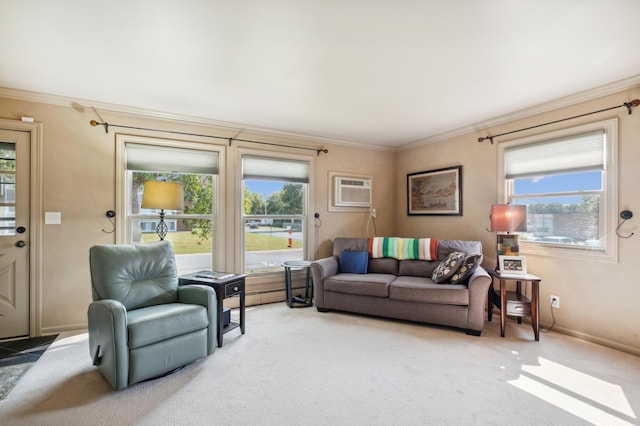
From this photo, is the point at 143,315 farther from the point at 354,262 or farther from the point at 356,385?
the point at 354,262

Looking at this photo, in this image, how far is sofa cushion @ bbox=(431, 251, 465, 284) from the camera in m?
3.27

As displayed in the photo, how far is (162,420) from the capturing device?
177 centimetres

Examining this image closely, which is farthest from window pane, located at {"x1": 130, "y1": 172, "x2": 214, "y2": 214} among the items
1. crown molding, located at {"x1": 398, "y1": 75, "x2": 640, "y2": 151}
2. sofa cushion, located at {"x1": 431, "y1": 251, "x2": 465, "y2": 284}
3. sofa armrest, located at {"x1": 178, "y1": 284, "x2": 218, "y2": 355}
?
crown molding, located at {"x1": 398, "y1": 75, "x2": 640, "y2": 151}

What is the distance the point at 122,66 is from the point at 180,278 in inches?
74.4

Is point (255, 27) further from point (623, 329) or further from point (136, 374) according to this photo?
point (623, 329)

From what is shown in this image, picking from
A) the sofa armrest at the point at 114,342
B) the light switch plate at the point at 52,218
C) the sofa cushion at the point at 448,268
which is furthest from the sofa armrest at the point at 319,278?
the light switch plate at the point at 52,218

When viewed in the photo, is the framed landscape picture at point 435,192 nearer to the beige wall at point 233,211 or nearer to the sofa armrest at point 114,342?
the beige wall at point 233,211

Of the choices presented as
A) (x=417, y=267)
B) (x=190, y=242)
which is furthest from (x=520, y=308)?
(x=190, y=242)

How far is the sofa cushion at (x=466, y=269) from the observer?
3174 mm

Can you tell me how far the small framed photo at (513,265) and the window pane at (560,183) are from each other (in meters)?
0.83

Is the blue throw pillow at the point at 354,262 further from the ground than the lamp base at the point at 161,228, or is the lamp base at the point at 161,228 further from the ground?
the lamp base at the point at 161,228

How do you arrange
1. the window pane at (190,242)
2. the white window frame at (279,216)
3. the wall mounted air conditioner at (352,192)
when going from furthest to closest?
1. the wall mounted air conditioner at (352,192)
2. the white window frame at (279,216)
3. the window pane at (190,242)

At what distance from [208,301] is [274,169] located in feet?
7.12

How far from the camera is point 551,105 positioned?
3.12 meters
